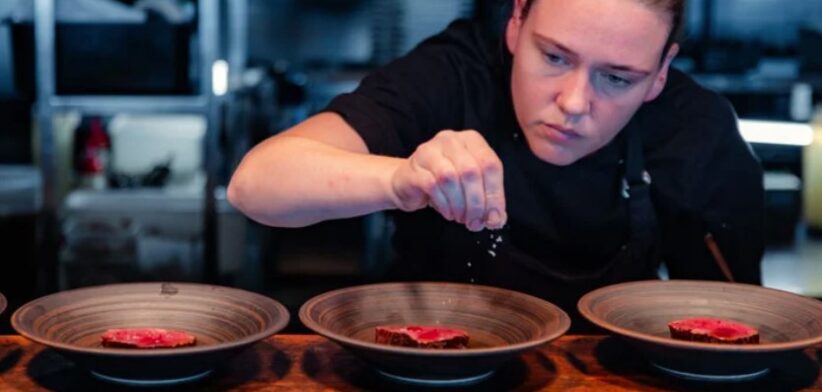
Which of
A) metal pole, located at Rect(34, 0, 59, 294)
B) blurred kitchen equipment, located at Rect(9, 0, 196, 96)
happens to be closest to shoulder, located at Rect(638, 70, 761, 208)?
blurred kitchen equipment, located at Rect(9, 0, 196, 96)

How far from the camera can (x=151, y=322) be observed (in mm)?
1658

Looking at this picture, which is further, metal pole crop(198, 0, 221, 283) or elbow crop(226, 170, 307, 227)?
metal pole crop(198, 0, 221, 283)

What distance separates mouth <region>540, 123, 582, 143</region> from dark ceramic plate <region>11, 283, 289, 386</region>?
0.52 metres

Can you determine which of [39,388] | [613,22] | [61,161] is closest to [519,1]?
[613,22]

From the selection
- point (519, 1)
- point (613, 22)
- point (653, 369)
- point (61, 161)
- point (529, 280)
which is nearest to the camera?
point (653, 369)

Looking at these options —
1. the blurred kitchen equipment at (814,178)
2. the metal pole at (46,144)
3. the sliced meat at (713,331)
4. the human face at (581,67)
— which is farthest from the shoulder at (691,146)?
the blurred kitchen equipment at (814,178)

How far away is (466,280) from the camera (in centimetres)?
219

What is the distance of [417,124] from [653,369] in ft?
2.26

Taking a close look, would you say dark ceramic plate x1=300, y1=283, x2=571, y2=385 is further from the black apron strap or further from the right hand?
the black apron strap

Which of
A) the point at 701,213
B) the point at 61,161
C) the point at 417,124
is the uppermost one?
the point at 417,124

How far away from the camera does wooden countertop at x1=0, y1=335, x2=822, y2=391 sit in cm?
148

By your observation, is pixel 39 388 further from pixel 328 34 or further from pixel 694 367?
pixel 328 34

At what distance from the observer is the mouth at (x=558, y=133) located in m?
1.77

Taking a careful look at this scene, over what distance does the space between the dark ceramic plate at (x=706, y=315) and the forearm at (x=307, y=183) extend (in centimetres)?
35
